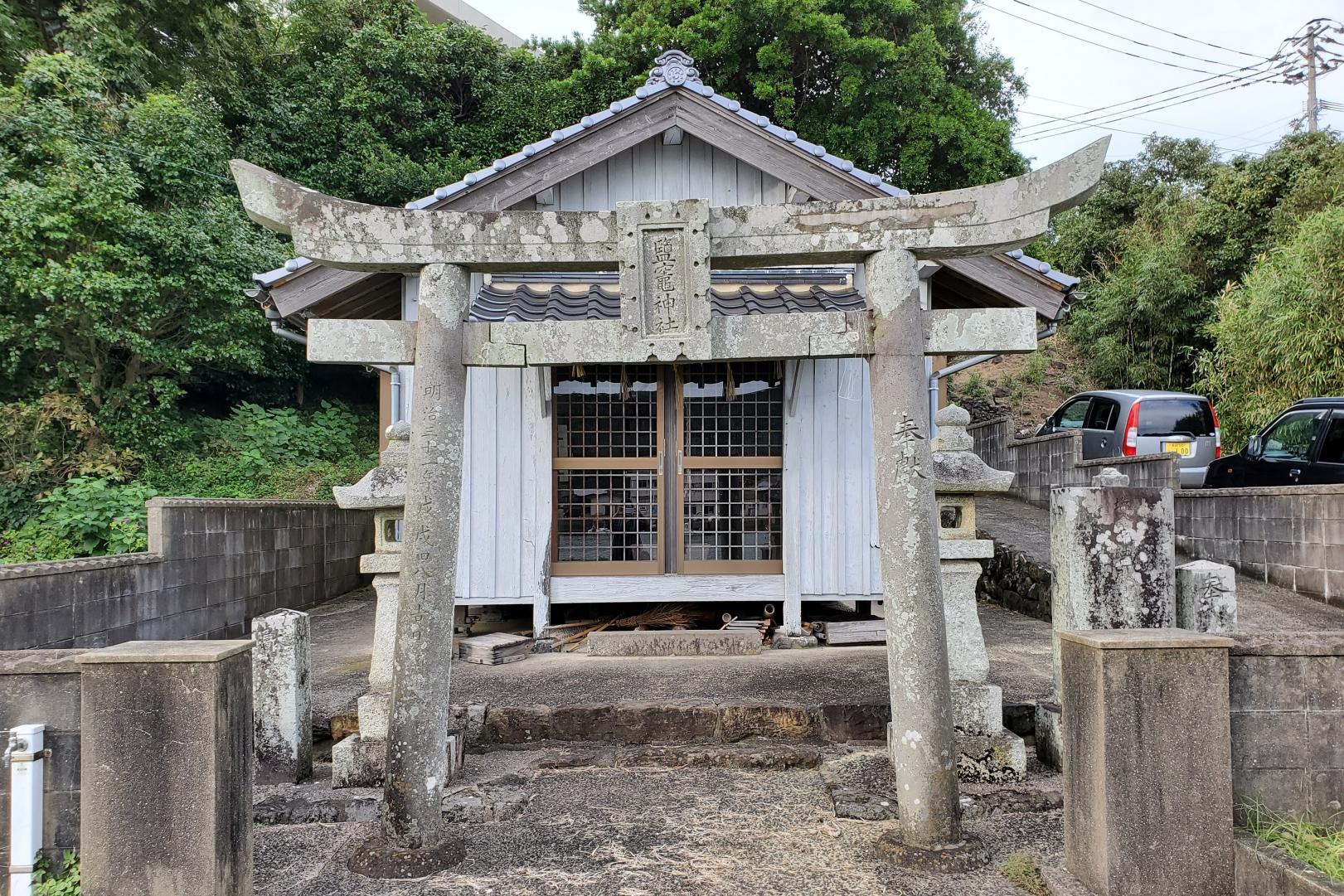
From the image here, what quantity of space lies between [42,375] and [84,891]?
12927 mm

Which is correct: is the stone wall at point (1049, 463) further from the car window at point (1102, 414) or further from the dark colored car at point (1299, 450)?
the dark colored car at point (1299, 450)

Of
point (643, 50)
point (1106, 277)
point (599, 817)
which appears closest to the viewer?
point (599, 817)

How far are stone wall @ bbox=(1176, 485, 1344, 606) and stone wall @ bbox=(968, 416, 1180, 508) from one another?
1.65 feet

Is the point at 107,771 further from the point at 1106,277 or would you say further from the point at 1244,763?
the point at 1106,277

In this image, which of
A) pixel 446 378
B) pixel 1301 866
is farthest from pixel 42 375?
pixel 1301 866

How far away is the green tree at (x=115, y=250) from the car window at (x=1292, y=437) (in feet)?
51.6

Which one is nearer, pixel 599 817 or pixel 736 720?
pixel 599 817

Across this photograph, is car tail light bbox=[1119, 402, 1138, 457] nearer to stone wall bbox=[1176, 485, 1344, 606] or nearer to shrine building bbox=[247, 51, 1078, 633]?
stone wall bbox=[1176, 485, 1344, 606]

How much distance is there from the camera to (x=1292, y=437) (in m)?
9.81

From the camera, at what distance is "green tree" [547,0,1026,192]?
18.4 meters

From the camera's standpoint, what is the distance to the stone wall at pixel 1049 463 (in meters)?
10.1

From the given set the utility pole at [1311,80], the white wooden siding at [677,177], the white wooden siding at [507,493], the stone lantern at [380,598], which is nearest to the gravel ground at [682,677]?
the white wooden siding at [507,493]

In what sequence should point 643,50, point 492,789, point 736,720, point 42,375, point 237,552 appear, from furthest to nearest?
point 643,50
point 42,375
point 237,552
point 736,720
point 492,789

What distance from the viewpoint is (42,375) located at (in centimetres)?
1291
